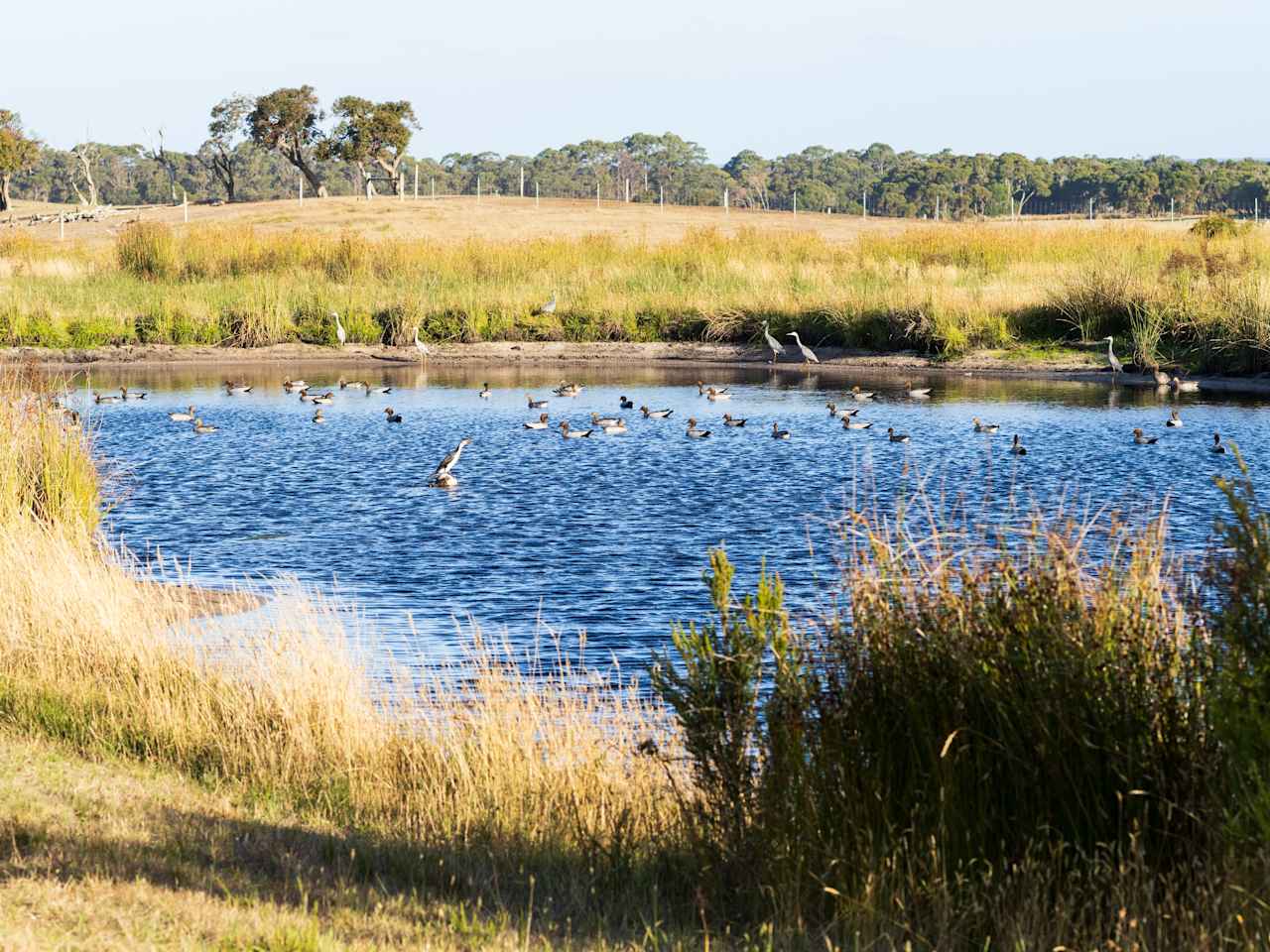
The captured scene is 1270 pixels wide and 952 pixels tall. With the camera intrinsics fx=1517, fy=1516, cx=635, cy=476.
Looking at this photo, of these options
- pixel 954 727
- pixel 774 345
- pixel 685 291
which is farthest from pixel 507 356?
pixel 954 727

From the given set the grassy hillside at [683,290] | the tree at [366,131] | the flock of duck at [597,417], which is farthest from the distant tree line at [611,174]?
the flock of duck at [597,417]

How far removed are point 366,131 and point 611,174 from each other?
57848 mm

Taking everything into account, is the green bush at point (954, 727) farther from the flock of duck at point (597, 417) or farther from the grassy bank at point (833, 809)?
the flock of duck at point (597, 417)

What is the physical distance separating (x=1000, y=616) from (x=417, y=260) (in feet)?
135

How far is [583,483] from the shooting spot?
21.1 m

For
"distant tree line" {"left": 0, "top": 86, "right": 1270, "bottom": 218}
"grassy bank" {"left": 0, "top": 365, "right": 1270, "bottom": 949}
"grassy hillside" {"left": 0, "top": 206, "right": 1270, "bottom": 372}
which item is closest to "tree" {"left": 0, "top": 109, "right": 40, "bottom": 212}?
"distant tree line" {"left": 0, "top": 86, "right": 1270, "bottom": 218}

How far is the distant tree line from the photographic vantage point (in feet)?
322

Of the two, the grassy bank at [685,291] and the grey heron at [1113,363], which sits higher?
the grassy bank at [685,291]

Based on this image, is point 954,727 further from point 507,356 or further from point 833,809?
point 507,356

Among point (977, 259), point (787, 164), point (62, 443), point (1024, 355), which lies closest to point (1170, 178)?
point (787, 164)

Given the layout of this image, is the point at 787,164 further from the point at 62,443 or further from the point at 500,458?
the point at 62,443

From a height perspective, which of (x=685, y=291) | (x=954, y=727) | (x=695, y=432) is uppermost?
(x=685, y=291)

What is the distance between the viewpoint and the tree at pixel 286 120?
Answer: 316ft

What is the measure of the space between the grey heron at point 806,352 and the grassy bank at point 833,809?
2844cm
